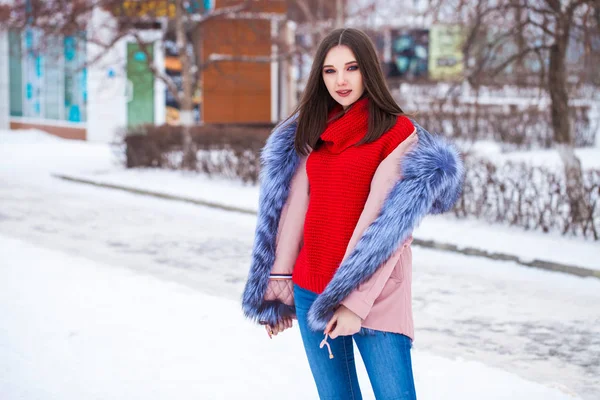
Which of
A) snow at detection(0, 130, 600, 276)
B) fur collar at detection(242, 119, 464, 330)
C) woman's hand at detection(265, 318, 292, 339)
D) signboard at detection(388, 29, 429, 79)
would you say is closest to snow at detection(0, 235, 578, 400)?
woman's hand at detection(265, 318, 292, 339)

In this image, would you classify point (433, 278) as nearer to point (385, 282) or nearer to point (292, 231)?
point (292, 231)

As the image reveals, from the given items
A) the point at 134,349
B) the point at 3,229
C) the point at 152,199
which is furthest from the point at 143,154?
the point at 134,349

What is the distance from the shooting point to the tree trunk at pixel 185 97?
57.7 feet

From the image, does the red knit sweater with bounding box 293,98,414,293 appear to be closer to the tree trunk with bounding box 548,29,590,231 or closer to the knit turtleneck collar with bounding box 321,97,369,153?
the knit turtleneck collar with bounding box 321,97,369,153

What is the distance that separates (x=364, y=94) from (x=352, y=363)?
2.97 ft

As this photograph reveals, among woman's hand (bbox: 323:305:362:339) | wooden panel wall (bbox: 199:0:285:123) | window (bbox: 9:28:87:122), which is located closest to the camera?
woman's hand (bbox: 323:305:362:339)

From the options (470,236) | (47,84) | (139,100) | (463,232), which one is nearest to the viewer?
(470,236)

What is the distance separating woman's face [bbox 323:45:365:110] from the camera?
109 inches

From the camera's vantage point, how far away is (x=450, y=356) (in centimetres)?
579

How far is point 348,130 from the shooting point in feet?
9.05

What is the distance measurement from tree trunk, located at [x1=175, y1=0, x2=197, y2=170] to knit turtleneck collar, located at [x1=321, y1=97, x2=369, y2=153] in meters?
14.8

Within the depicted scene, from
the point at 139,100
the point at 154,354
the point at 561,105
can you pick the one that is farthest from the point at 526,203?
the point at 139,100

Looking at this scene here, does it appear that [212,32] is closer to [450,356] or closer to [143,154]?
[143,154]

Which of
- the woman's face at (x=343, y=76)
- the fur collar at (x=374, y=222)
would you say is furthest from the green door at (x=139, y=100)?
the woman's face at (x=343, y=76)
